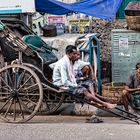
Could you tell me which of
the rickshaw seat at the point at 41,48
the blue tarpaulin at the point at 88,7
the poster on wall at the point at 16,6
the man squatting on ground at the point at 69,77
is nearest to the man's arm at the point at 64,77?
the man squatting on ground at the point at 69,77

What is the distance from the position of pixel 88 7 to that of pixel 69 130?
4980mm

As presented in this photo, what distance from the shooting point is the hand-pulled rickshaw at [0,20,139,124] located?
26.7ft

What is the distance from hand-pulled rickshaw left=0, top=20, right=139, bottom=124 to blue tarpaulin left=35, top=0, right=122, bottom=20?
2.64 metres

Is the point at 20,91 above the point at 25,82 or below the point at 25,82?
below

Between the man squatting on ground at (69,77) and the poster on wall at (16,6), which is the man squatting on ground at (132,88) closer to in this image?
the man squatting on ground at (69,77)

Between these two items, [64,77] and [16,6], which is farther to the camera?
[16,6]

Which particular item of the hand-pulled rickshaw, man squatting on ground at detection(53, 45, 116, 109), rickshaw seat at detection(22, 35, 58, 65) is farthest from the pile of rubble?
man squatting on ground at detection(53, 45, 116, 109)

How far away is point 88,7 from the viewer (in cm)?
1190

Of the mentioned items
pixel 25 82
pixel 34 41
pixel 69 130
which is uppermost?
pixel 34 41

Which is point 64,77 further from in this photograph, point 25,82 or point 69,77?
point 25,82

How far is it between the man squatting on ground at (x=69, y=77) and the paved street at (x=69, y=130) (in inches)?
19.2

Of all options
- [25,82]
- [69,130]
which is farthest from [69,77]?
[69,130]

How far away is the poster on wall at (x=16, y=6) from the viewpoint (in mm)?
11367

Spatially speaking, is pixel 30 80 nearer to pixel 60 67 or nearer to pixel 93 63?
pixel 60 67
